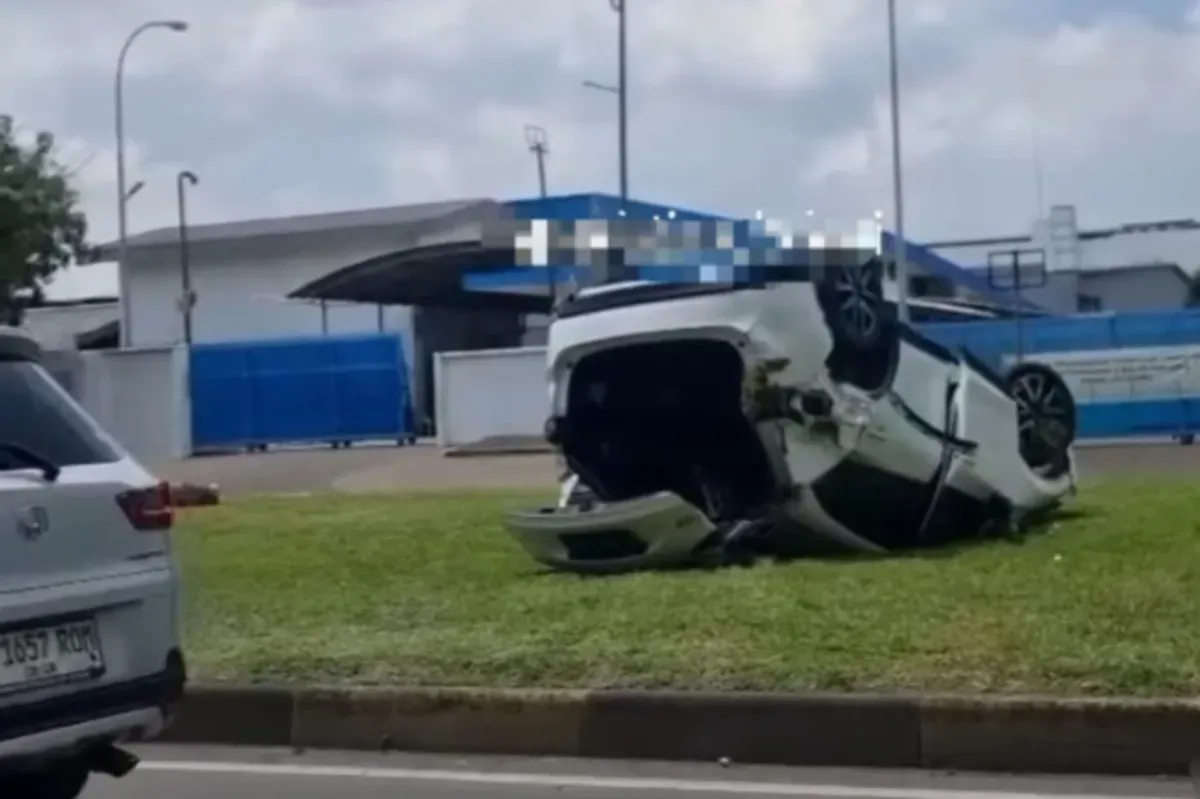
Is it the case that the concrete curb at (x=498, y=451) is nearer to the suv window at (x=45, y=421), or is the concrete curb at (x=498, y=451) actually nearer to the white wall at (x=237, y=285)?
the suv window at (x=45, y=421)

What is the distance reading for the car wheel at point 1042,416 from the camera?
1516 cm

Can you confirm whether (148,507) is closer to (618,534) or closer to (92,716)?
(92,716)

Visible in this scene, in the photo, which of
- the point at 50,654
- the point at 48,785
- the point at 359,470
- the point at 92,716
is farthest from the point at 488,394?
the point at 50,654

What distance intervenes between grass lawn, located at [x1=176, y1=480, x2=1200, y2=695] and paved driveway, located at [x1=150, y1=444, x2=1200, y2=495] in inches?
421

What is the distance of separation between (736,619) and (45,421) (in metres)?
4.15

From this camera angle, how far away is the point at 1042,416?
1534cm

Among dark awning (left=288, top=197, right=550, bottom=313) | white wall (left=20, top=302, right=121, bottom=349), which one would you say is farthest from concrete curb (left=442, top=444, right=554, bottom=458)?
white wall (left=20, top=302, right=121, bottom=349)

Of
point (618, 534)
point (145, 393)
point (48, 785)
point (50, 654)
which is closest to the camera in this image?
point (50, 654)

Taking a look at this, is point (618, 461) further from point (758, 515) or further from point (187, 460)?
point (187, 460)

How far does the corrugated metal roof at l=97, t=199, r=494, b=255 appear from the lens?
5631 centimetres

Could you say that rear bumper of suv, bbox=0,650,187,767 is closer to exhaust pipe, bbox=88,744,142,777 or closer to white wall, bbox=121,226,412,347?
exhaust pipe, bbox=88,744,142,777

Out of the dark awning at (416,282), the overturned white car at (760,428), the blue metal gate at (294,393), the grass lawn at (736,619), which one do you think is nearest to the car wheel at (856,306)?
the overturned white car at (760,428)

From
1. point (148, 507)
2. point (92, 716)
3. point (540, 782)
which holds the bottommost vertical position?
point (540, 782)

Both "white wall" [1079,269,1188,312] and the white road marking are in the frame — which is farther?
"white wall" [1079,269,1188,312]
